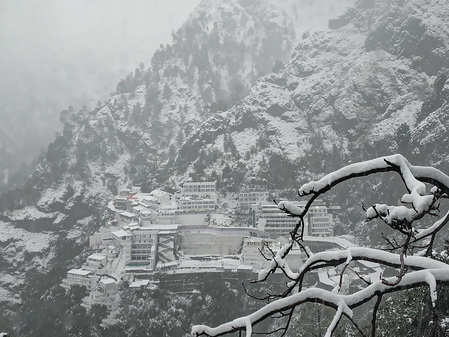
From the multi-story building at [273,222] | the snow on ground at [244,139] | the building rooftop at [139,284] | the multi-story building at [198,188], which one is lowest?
the building rooftop at [139,284]

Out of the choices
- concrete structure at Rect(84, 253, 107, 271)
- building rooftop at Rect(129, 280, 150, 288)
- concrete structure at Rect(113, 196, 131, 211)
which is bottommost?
building rooftop at Rect(129, 280, 150, 288)

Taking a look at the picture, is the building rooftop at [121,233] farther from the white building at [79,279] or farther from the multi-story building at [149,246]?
the white building at [79,279]

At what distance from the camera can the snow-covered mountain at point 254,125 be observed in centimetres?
6444

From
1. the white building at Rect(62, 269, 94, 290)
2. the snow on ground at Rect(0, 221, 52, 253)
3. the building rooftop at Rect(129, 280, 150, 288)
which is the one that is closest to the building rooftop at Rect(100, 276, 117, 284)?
the building rooftop at Rect(129, 280, 150, 288)

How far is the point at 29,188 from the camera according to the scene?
288ft

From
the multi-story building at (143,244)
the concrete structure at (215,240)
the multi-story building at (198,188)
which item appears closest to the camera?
the multi-story building at (143,244)

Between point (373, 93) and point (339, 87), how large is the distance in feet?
17.9

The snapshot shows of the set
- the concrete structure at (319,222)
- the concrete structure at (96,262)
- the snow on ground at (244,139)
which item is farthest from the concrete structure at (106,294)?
the snow on ground at (244,139)

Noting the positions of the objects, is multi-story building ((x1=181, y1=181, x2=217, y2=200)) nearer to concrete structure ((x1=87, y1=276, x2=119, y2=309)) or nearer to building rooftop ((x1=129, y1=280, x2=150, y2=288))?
building rooftop ((x1=129, y1=280, x2=150, y2=288))

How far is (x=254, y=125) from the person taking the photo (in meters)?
73.1

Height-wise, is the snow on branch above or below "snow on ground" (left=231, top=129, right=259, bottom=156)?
below

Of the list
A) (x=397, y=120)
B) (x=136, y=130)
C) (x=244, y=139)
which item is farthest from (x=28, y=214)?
(x=397, y=120)

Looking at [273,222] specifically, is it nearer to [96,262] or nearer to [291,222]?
[291,222]

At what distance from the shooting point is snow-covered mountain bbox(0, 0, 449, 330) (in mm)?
64438
